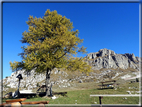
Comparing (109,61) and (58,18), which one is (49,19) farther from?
(109,61)

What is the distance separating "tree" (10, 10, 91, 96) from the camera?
39.9 ft

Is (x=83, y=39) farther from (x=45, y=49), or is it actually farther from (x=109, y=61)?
Answer: (x=109, y=61)

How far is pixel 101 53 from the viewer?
158 m

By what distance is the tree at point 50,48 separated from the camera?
39.9ft

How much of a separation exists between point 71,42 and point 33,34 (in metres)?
5.53

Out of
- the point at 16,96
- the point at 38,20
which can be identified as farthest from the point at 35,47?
the point at 16,96

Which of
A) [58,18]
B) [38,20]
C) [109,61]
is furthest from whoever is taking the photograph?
[109,61]

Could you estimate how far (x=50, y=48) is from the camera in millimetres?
12961

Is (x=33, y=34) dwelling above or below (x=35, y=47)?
above

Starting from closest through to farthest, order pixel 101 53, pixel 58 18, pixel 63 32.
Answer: pixel 63 32 < pixel 58 18 < pixel 101 53

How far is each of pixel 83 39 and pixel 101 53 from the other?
14987cm

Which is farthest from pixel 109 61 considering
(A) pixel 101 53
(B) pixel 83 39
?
(B) pixel 83 39

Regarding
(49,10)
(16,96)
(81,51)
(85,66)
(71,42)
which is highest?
(49,10)

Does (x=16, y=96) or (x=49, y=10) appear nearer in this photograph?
(x=16, y=96)
